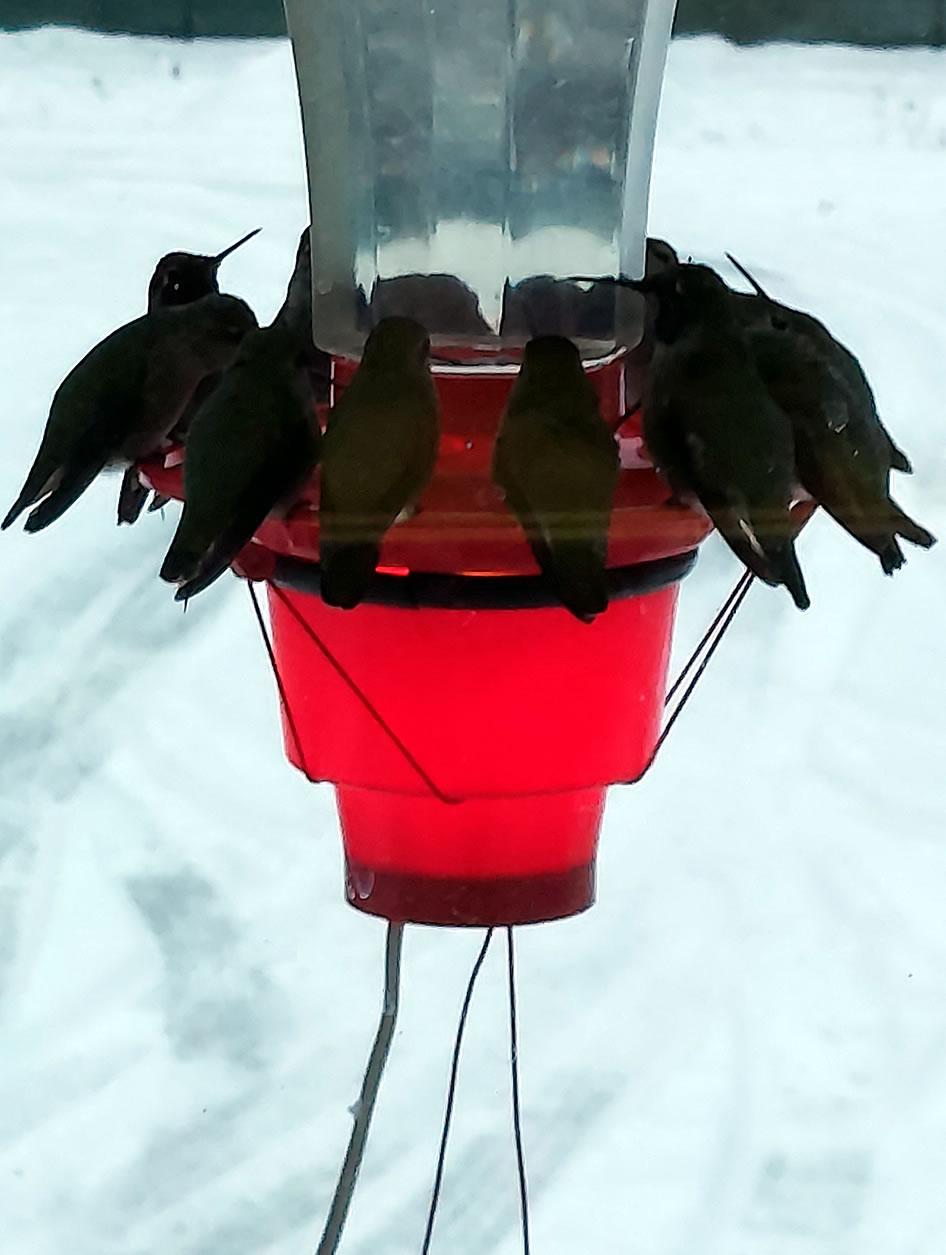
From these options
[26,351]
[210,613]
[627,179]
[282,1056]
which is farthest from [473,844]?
[26,351]

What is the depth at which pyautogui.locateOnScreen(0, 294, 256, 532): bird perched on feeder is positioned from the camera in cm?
96

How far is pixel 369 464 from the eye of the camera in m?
0.80

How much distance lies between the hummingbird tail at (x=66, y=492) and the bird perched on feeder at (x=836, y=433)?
0.37m

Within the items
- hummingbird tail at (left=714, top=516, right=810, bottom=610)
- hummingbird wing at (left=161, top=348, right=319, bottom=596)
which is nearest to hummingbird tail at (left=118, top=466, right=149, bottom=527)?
hummingbird wing at (left=161, top=348, right=319, bottom=596)

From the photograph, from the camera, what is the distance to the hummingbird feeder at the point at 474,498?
89 cm

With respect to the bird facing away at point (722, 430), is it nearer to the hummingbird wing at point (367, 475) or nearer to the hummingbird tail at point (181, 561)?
the hummingbird wing at point (367, 475)

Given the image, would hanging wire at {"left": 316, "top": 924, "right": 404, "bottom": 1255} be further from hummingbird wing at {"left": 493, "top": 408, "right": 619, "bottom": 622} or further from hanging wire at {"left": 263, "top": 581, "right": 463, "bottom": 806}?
hummingbird wing at {"left": 493, "top": 408, "right": 619, "bottom": 622}

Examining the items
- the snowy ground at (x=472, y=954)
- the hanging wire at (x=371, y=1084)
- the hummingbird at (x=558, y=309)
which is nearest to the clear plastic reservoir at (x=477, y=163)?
the hummingbird at (x=558, y=309)

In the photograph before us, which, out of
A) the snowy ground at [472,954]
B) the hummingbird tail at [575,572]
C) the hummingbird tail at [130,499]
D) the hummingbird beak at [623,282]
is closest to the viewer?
the hummingbird tail at [575,572]

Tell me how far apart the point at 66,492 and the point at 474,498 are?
0.25 metres

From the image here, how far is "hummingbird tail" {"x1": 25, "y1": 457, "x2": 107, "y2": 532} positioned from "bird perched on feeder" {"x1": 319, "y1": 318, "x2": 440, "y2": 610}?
0.55ft

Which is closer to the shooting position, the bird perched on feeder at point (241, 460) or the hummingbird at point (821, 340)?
the bird perched on feeder at point (241, 460)

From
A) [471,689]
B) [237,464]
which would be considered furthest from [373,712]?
[237,464]

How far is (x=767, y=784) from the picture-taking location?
171cm
